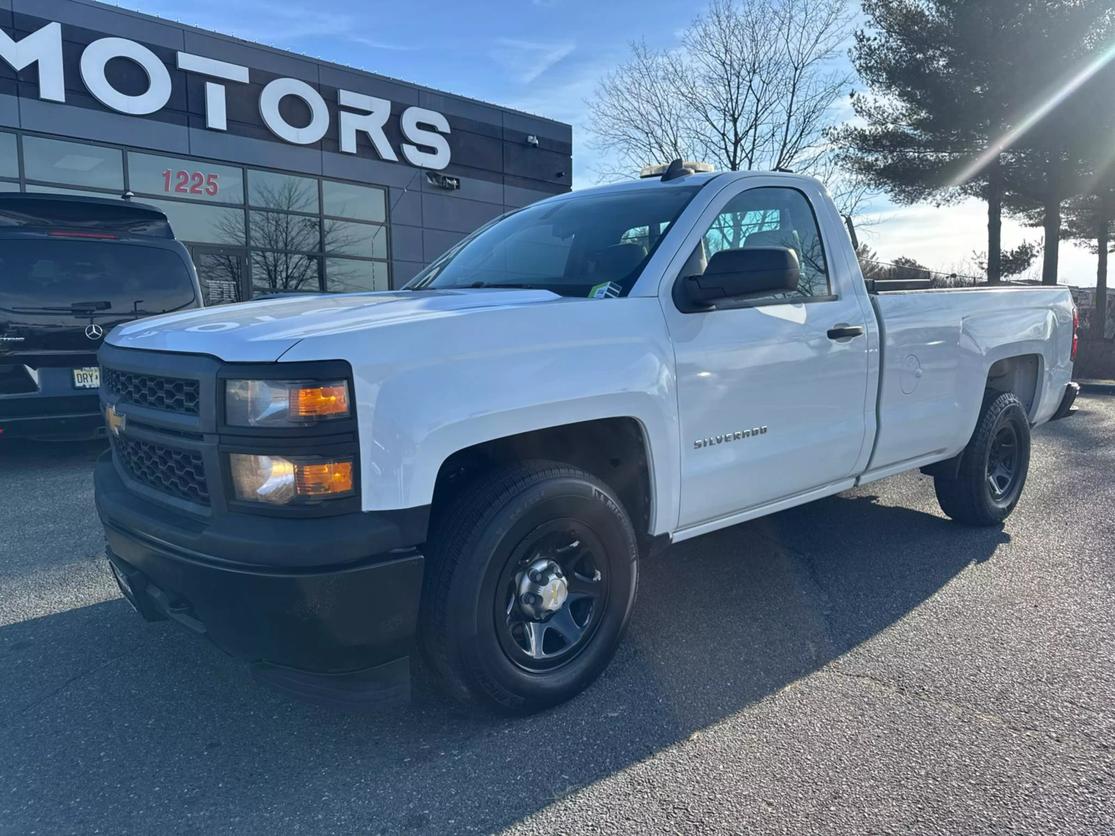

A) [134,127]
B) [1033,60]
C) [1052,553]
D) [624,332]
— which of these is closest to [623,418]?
[624,332]

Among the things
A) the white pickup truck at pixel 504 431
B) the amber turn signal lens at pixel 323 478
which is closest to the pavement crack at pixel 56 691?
the white pickup truck at pixel 504 431

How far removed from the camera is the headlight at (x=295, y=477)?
220 cm

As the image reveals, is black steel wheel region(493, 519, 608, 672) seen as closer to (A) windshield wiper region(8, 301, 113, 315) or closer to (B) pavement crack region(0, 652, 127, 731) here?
(B) pavement crack region(0, 652, 127, 731)

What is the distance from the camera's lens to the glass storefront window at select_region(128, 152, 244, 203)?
43.4 feet

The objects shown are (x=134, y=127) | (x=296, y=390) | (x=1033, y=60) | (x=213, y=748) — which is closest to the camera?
(x=296, y=390)

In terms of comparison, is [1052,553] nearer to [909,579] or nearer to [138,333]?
[909,579]

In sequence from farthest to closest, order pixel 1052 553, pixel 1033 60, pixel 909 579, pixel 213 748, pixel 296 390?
pixel 1033 60 < pixel 1052 553 < pixel 909 579 < pixel 213 748 < pixel 296 390

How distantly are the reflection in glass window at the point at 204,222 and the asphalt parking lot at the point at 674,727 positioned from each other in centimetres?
1105

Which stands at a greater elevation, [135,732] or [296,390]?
[296,390]

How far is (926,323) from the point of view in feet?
13.6

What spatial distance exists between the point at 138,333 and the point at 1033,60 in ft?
60.7

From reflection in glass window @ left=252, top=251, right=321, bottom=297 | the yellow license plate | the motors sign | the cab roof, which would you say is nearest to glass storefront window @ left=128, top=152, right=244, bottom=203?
the motors sign

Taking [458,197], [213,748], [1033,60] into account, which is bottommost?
[213,748]

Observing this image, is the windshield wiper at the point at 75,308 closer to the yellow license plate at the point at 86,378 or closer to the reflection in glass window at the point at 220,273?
the yellow license plate at the point at 86,378
